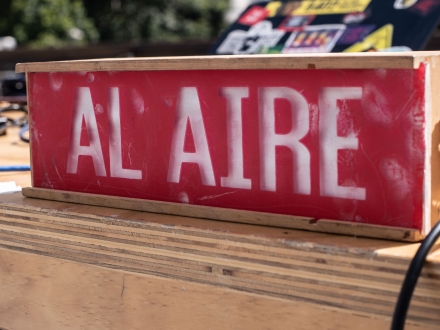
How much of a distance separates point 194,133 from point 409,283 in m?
0.36

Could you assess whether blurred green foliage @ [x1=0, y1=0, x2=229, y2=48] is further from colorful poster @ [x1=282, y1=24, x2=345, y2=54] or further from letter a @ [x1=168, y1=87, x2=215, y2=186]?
letter a @ [x1=168, y1=87, x2=215, y2=186]

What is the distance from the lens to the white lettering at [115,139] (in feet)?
3.05

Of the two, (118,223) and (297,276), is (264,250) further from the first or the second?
(118,223)

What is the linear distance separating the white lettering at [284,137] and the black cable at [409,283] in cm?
19

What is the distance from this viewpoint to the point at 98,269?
0.90 meters

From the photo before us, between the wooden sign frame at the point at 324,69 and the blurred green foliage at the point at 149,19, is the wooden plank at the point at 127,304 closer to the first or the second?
the wooden sign frame at the point at 324,69

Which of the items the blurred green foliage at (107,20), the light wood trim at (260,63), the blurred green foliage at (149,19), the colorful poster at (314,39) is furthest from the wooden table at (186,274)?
the blurred green foliage at (149,19)

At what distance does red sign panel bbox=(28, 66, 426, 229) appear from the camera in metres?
0.73

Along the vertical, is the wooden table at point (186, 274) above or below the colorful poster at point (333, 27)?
below

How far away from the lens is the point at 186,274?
2.73 ft

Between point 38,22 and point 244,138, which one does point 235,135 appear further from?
point 38,22

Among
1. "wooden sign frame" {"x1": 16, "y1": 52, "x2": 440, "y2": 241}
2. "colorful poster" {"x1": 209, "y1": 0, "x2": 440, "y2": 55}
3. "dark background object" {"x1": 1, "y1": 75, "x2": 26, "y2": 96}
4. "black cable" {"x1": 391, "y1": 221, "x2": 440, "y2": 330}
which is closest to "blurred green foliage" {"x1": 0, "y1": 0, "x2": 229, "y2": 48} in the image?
"dark background object" {"x1": 1, "y1": 75, "x2": 26, "y2": 96}

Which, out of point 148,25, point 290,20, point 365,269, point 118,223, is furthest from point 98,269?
point 148,25

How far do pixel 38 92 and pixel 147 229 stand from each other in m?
0.33
